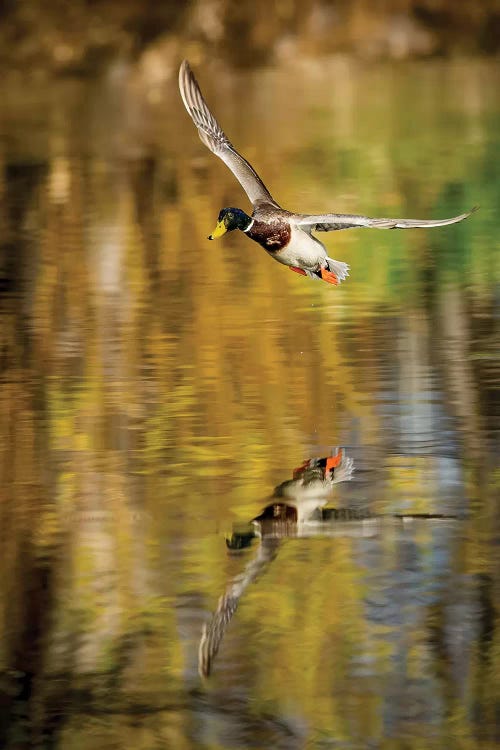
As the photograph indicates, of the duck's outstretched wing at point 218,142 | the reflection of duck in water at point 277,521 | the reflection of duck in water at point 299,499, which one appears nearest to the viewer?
the reflection of duck in water at point 277,521

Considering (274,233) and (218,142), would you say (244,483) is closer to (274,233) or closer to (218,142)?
(274,233)

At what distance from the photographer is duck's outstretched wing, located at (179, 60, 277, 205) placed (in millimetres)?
11281

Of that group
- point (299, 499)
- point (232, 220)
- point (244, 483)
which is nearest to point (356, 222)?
point (232, 220)

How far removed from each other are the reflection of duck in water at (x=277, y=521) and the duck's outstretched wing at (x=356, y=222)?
1.14 m

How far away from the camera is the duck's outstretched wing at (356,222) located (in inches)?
372

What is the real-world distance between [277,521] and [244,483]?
717 millimetres

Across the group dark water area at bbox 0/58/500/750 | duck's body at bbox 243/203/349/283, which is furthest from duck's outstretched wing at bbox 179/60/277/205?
dark water area at bbox 0/58/500/750

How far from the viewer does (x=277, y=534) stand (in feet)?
25.8

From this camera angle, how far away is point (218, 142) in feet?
38.7

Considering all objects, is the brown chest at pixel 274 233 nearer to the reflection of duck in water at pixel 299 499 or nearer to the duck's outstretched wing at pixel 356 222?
the duck's outstretched wing at pixel 356 222

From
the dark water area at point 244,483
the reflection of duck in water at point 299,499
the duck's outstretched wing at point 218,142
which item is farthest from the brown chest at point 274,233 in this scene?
the reflection of duck in water at point 299,499

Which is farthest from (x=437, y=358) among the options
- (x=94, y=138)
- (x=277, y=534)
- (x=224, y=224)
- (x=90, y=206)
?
(x=94, y=138)

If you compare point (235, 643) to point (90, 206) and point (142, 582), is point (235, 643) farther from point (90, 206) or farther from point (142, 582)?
point (90, 206)

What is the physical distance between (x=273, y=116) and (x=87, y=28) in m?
11.8
